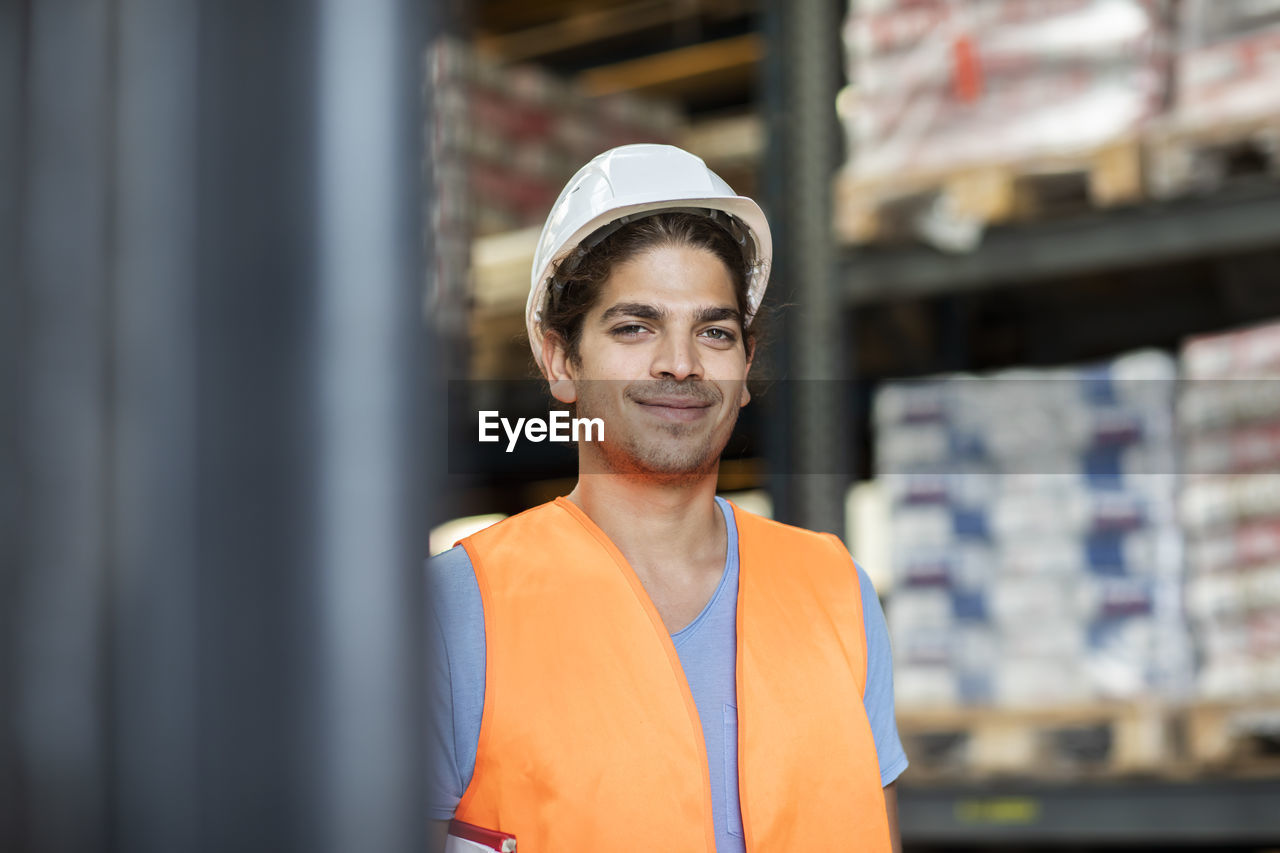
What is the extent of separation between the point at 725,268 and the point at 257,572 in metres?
0.51

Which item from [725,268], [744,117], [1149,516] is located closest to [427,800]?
[725,268]

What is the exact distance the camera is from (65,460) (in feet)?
0.93

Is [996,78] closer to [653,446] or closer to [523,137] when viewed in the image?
[523,137]

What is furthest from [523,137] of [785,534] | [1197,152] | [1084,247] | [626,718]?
[626,718]

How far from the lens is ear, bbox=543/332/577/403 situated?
73 cm

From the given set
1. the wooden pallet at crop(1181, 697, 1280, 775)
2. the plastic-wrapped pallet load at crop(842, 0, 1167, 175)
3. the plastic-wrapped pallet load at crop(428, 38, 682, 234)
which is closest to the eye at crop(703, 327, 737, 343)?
the wooden pallet at crop(1181, 697, 1280, 775)

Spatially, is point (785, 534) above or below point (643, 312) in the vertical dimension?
below

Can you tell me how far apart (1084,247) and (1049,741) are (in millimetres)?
1195

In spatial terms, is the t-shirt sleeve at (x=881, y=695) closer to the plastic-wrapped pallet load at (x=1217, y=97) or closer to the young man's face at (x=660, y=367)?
the young man's face at (x=660, y=367)

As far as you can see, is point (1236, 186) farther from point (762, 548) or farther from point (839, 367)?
point (762, 548)

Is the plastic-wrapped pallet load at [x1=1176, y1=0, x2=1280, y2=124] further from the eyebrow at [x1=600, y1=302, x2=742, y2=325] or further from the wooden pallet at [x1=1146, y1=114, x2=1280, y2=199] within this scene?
the eyebrow at [x1=600, y1=302, x2=742, y2=325]

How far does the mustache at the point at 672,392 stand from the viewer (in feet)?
2.30

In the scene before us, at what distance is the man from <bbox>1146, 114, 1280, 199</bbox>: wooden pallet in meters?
2.53

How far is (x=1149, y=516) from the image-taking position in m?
2.85
